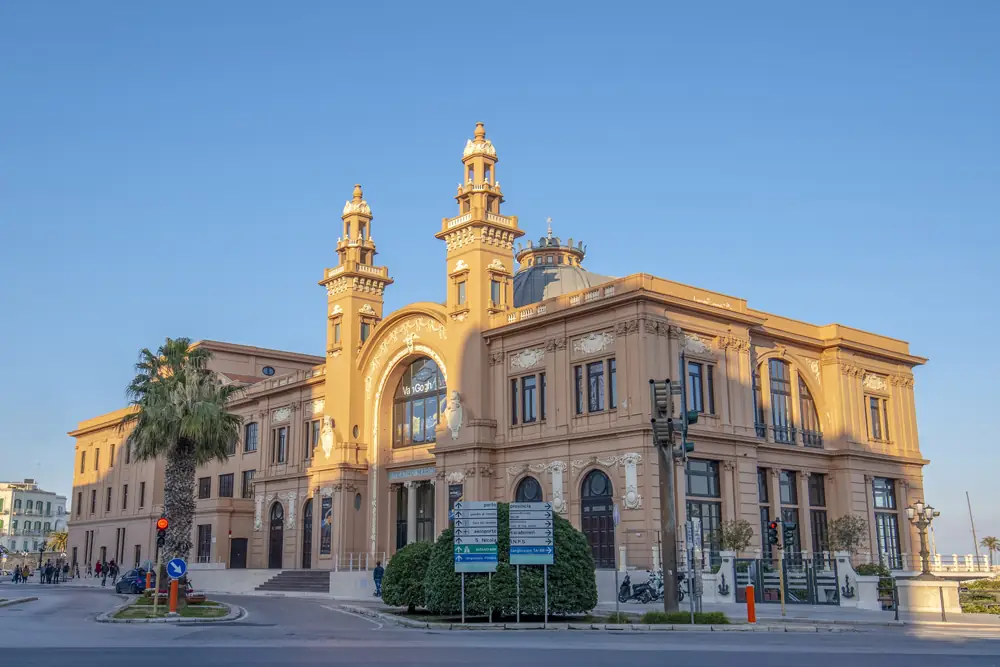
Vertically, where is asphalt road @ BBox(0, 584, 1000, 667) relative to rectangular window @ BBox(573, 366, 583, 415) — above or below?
below

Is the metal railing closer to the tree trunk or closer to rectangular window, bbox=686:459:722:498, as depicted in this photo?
the tree trunk

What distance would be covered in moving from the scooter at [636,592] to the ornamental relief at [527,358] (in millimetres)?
11806

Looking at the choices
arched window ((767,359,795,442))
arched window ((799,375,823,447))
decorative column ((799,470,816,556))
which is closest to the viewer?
decorative column ((799,470,816,556))

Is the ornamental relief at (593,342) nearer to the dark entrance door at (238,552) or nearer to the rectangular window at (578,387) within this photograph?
the rectangular window at (578,387)

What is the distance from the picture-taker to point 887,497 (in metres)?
51.2

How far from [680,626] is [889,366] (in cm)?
3343

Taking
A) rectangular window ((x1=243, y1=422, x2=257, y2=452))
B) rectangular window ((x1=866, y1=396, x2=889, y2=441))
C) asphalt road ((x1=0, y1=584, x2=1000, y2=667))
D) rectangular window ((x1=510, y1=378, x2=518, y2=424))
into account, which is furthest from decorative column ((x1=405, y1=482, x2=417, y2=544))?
asphalt road ((x1=0, y1=584, x2=1000, y2=667))

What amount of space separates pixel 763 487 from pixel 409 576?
21602 mm

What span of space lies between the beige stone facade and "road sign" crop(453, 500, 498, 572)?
44.0 feet

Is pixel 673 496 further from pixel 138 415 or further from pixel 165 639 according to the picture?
pixel 138 415

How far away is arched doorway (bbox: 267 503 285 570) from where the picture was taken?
2376 inches

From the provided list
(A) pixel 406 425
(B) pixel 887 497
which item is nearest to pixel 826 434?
(B) pixel 887 497

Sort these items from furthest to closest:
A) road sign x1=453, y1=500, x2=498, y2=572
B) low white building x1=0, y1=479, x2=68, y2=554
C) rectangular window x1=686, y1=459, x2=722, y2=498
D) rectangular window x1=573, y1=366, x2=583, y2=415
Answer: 1. low white building x1=0, y1=479, x2=68, y2=554
2. rectangular window x1=573, y1=366, x2=583, y2=415
3. rectangular window x1=686, y1=459, x2=722, y2=498
4. road sign x1=453, y1=500, x2=498, y2=572

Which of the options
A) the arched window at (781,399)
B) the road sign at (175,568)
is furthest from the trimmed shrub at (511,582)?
the arched window at (781,399)
